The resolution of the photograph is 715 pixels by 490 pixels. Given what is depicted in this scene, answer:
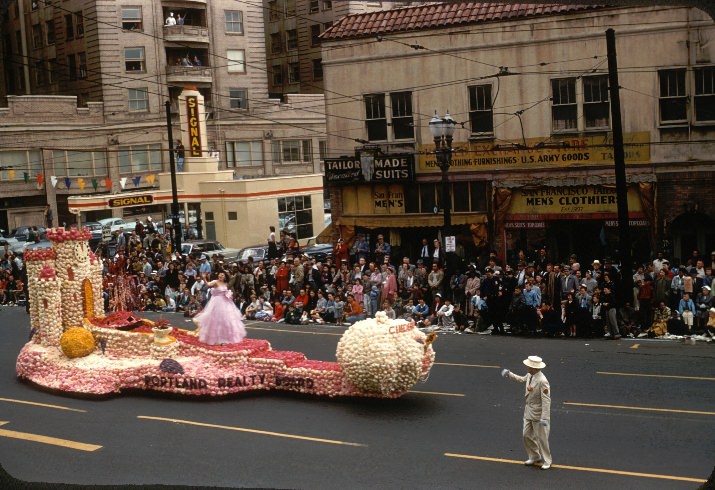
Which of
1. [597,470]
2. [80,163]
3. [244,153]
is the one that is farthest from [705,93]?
[244,153]

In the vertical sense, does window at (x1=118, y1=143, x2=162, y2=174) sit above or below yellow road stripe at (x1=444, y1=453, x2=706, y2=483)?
above

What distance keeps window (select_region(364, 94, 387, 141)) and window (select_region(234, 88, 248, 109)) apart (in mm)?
23165

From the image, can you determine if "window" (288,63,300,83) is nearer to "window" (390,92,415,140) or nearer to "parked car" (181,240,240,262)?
"parked car" (181,240,240,262)

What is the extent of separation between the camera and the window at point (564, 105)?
75.6 ft

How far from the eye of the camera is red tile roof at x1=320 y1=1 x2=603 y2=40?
23.5m

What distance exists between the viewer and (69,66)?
4278 centimetres

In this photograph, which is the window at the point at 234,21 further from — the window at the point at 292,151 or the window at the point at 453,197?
the window at the point at 453,197

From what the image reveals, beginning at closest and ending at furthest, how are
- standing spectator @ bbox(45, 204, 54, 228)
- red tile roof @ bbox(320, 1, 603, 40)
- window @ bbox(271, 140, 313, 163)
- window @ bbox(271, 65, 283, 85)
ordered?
red tile roof @ bbox(320, 1, 603, 40) < standing spectator @ bbox(45, 204, 54, 228) < window @ bbox(271, 140, 313, 163) < window @ bbox(271, 65, 283, 85)

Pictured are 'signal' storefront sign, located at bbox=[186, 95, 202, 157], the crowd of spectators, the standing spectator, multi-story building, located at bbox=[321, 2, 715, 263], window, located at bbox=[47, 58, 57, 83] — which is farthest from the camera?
window, located at bbox=[47, 58, 57, 83]

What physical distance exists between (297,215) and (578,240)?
16776mm

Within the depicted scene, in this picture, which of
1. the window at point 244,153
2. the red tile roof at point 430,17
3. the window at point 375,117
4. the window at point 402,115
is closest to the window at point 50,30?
the window at point 244,153

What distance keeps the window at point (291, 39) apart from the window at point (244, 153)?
257 inches

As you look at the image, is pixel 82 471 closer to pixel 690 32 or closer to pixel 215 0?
pixel 690 32

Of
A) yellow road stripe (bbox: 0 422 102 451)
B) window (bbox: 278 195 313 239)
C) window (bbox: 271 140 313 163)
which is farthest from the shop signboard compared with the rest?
window (bbox: 271 140 313 163)
